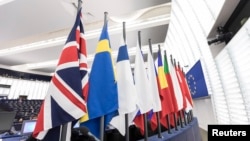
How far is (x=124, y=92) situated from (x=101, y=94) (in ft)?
0.74

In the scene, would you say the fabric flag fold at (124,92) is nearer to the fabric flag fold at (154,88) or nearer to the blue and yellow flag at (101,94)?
the blue and yellow flag at (101,94)

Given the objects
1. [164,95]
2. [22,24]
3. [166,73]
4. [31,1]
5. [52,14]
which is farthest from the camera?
[22,24]

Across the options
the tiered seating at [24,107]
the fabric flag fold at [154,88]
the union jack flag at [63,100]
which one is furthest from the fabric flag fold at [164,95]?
the tiered seating at [24,107]

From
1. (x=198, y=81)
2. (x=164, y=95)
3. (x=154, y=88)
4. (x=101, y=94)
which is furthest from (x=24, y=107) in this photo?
(x=101, y=94)

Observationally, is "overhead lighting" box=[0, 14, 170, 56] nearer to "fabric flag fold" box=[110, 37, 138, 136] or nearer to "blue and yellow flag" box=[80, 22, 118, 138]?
"fabric flag fold" box=[110, 37, 138, 136]

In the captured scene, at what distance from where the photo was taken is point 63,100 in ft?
4.16

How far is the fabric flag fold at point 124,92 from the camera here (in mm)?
1557

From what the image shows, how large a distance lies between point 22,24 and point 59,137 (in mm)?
5446

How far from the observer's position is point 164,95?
246cm

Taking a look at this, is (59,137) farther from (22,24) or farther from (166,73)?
(22,24)

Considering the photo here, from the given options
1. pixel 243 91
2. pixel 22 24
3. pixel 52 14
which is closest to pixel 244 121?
pixel 243 91

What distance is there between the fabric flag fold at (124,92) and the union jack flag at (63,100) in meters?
0.36

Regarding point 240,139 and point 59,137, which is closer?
point 240,139

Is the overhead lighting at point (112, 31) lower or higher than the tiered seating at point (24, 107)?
higher
